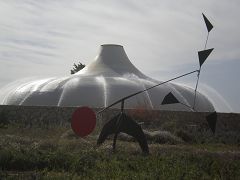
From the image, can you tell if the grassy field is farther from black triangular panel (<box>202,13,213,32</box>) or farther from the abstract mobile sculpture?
black triangular panel (<box>202,13,213,32</box>)

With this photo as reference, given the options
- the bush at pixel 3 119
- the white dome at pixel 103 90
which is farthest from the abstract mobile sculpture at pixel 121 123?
the white dome at pixel 103 90

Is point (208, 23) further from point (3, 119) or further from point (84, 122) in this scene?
point (3, 119)

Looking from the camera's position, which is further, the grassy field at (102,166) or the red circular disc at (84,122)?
the red circular disc at (84,122)

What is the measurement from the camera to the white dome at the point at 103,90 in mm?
24203

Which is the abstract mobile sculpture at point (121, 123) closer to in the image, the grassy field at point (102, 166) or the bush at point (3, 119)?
the grassy field at point (102, 166)

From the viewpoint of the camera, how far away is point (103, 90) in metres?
24.7

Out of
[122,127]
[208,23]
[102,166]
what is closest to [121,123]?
[122,127]

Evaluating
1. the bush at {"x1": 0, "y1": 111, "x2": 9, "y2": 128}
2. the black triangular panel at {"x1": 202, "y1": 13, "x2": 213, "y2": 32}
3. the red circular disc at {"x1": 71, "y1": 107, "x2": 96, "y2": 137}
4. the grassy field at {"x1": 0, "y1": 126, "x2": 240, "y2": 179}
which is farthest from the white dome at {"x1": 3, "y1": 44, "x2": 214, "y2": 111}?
the grassy field at {"x1": 0, "y1": 126, "x2": 240, "y2": 179}

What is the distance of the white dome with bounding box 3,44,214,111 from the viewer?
2420 cm

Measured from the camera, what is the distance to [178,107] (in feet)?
85.7

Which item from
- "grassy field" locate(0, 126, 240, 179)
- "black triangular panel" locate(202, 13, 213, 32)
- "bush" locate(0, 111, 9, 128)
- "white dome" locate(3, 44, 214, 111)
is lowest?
"bush" locate(0, 111, 9, 128)

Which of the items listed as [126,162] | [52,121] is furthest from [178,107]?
[126,162]

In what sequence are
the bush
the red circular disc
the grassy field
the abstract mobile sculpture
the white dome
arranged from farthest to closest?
the white dome, the bush, the red circular disc, the abstract mobile sculpture, the grassy field

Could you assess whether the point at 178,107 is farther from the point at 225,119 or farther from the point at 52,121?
the point at 52,121
